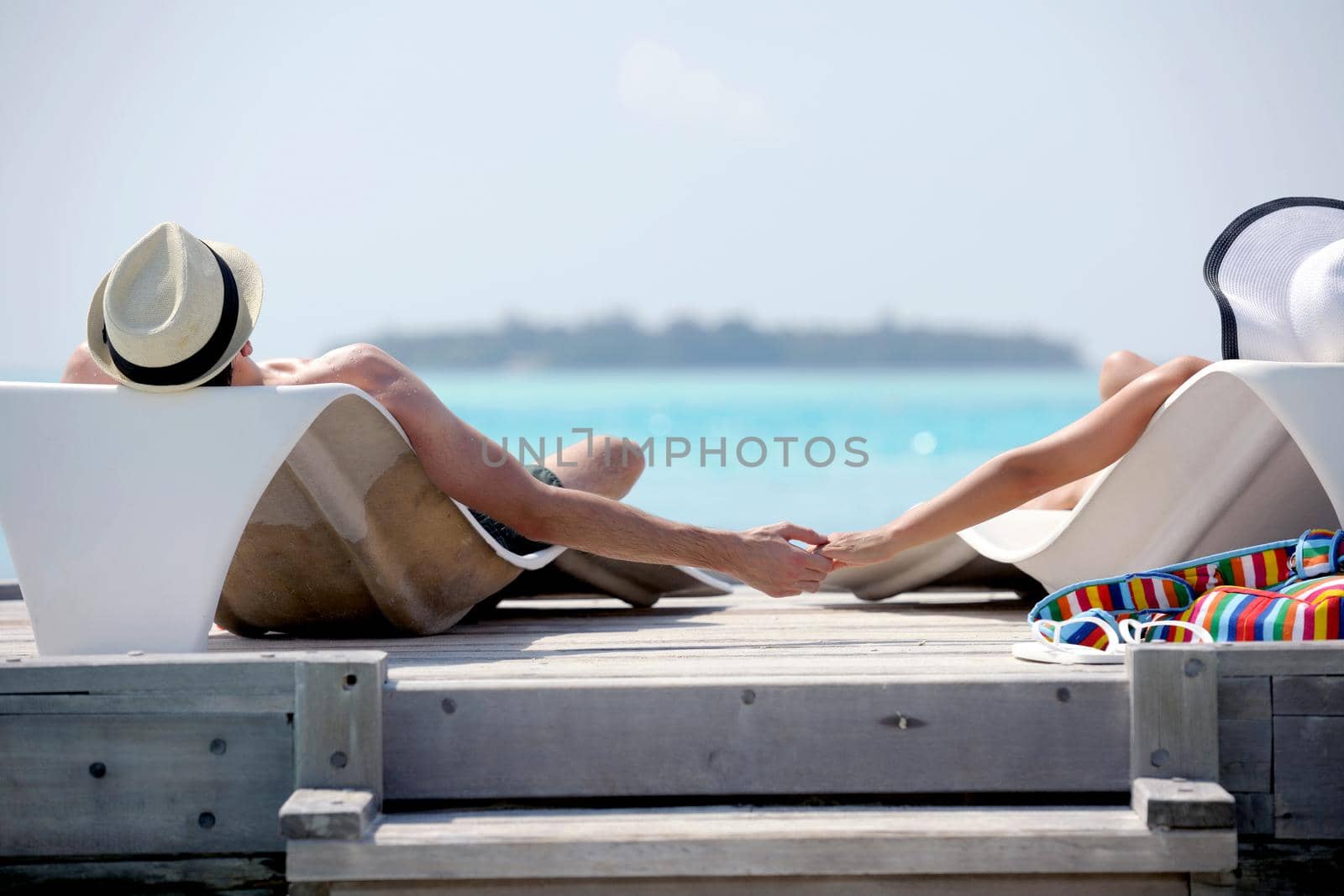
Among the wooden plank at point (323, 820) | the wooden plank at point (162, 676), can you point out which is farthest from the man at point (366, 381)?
the wooden plank at point (323, 820)

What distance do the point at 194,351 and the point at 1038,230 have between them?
139ft

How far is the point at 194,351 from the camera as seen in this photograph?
91.6 inches

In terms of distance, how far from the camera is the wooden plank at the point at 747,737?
1920 millimetres

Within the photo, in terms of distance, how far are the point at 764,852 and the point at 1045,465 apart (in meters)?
1.56

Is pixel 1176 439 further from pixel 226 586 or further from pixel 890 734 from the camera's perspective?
pixel 226 586

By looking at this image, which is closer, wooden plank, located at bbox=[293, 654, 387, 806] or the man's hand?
wooden plank, located at bbox=[293, 654, 387, 806]

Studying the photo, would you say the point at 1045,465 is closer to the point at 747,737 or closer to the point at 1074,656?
the point at 1074,656

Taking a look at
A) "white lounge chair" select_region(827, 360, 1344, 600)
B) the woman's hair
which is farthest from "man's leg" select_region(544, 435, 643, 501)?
the woman's hair

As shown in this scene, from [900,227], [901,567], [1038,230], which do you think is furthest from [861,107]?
[901,567]

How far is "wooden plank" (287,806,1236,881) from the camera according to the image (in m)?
1.75

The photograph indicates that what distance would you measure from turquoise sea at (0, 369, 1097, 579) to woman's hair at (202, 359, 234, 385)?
8359 mm

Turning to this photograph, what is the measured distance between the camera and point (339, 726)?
188 cm

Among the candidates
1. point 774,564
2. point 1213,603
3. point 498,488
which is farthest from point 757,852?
point 774,564

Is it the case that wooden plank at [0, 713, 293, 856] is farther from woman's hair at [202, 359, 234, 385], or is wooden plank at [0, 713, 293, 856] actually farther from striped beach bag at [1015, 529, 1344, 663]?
striped beach bag at [1015, 529, 1344, 663]
